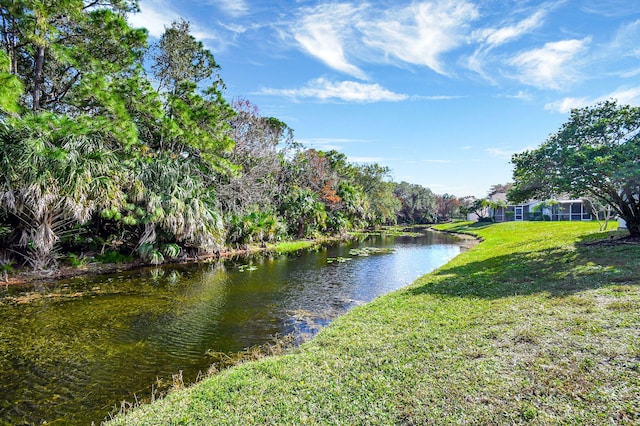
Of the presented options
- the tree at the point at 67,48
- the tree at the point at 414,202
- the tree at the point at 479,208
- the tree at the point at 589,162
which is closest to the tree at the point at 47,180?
the tree at the point at 67,48

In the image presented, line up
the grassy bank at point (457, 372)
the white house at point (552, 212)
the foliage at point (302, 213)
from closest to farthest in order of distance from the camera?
the grassy bank at point (457, 372), the foliage at point (302, 213), the white house at point (552, 212)

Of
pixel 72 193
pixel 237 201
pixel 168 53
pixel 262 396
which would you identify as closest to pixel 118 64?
pixel 168 53

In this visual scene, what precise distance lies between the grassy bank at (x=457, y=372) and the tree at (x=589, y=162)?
15.7 feet

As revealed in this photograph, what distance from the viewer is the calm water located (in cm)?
582

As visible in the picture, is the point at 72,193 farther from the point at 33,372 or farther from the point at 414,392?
the point at 414,392

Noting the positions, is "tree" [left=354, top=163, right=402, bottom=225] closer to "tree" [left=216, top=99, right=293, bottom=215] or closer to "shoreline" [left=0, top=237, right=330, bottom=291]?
"tree" [left=216, top=99, right=293, bottom=215]

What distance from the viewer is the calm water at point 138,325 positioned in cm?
582

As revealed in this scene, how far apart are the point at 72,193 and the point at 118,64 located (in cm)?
779

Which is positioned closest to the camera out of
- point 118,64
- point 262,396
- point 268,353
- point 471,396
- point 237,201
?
point 471,396

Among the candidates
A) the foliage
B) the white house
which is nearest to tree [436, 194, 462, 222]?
the white house

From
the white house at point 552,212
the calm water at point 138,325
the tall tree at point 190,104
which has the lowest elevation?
the calm water at point 138,325

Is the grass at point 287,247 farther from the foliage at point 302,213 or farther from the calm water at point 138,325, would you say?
the calm water at point 138,325

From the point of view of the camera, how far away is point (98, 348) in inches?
297

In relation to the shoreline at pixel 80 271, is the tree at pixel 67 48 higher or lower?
higher
